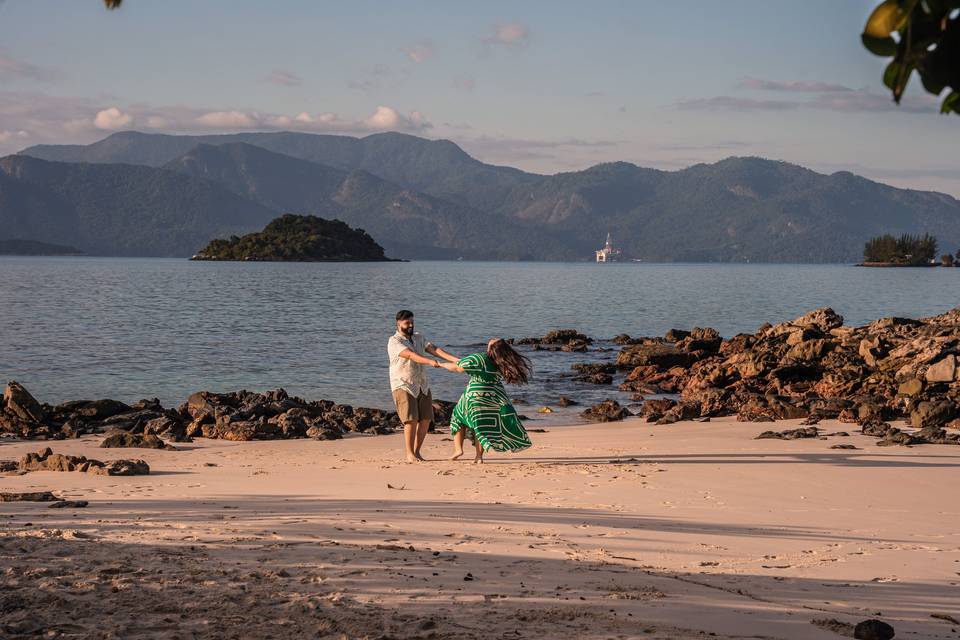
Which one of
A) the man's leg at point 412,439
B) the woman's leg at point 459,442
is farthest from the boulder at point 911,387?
the man's leg at point 412,439

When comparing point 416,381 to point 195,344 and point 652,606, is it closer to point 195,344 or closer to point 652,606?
point 652,606

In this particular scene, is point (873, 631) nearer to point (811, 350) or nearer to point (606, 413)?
point (606, 413)

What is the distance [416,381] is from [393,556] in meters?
5.72

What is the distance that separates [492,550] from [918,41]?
226 inches

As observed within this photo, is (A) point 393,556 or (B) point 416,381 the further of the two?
(B) point 416,381

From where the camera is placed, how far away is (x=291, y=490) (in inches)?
425

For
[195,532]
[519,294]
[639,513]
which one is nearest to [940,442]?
[639,513]

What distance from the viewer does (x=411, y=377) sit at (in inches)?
510

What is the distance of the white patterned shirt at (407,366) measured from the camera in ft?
42.0

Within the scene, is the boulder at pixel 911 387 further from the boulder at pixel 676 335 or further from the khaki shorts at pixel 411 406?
the boulder at pixel 676 335

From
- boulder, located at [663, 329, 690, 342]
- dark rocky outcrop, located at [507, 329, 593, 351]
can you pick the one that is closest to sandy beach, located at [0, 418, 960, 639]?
boulder, located at [663, 329, 690, 342]

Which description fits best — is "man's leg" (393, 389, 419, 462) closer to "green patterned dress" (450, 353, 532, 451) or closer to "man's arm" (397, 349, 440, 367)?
"man's arm" (397, 349, 440, 367)

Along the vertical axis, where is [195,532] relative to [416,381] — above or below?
below

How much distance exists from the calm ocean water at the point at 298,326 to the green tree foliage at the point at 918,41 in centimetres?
2023
